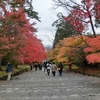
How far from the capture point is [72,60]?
4128 cm

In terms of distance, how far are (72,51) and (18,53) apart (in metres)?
12.8

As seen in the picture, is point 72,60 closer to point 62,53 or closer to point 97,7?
point 62,53

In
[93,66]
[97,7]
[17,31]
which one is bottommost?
[93,66]

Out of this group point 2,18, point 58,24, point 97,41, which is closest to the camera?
point 97,41

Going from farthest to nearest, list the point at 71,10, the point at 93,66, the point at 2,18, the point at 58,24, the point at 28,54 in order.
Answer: the point at 58,24 < the point at 93,66 < the point at 28,54 < the point at 71,10 < the point at 2,18

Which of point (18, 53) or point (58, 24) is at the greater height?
point (58, 24)

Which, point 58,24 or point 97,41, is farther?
point 58,24

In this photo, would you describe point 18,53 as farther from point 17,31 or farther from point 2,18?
point 2,18

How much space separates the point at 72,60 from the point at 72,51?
17.3 ft

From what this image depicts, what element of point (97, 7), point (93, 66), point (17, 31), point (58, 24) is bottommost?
point (93, 66)

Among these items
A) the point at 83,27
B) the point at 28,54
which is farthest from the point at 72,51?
the point at 83,27

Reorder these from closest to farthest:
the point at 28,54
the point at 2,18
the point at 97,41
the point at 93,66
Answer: the point at 97,41 < the point at 2,18 < the point at 28,54 < the point at 93,66

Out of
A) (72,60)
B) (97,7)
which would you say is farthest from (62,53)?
(97,7)

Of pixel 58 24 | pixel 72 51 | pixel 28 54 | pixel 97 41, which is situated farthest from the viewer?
pixel 58 24
